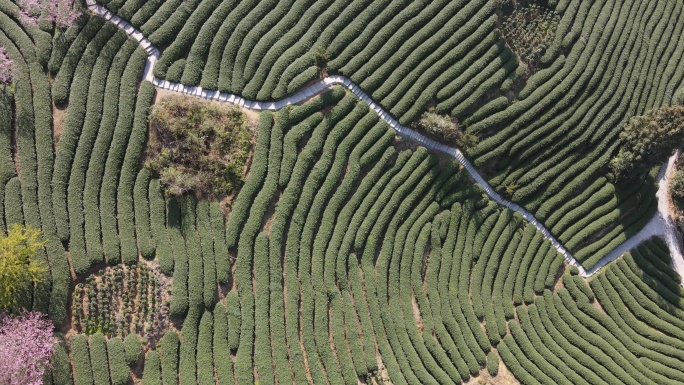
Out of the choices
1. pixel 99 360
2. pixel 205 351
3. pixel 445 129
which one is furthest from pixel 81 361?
pixel 445 129

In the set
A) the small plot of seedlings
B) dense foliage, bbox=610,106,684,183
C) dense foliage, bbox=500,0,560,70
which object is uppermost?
dense foliage, bbox=500,0,560,70

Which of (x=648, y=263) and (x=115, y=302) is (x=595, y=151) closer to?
(x=648, y=263)

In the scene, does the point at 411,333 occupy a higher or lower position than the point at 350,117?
lower

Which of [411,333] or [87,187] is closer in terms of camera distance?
[87,187]

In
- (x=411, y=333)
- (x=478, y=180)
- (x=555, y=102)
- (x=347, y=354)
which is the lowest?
(x=347, y=354)

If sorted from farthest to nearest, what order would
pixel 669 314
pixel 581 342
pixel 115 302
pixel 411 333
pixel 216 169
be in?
1. pixel 669 314
2. pixel 581 342
3. pixel 411 333
4. pixel 216 169
5. pixel 115 302

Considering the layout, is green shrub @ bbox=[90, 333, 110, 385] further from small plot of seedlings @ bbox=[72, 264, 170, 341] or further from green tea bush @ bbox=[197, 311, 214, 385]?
green tea bush @ bbox=[197, 311, 214, 385]

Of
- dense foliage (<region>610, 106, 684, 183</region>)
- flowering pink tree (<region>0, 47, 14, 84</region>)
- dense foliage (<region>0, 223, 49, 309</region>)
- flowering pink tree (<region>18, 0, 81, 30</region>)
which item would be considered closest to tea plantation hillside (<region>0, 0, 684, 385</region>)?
dense foliage (<region>0, 223, 49, 309</region>)

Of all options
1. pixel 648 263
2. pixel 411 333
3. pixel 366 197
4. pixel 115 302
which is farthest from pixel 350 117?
pixel 648 263
